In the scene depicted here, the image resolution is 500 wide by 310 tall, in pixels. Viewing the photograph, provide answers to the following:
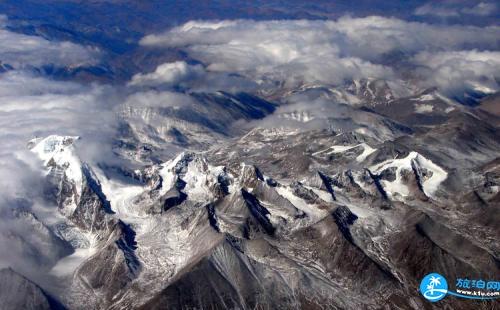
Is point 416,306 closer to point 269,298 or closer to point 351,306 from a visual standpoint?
point 351,306

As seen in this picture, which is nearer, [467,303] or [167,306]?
[167,306]

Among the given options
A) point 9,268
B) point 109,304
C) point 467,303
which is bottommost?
point 467,303

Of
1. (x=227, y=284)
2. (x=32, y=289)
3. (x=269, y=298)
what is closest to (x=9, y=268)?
(x=32, y=289)

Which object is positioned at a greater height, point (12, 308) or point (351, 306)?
point (12, 308)

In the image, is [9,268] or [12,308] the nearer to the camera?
[12,308]

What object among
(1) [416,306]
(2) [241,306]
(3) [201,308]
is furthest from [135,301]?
(1) [416,306]

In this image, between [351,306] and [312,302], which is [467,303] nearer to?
[351,306]

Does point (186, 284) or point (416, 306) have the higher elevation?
point (186, 284)
